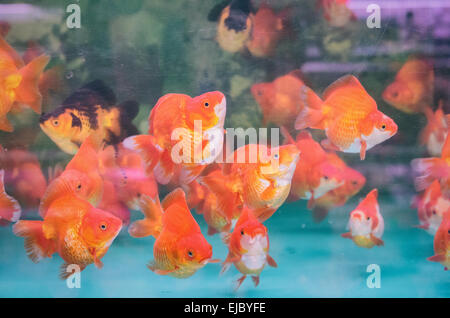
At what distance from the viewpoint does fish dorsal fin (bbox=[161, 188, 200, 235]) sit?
4.72 feet

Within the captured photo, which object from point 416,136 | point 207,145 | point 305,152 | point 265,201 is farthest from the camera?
point 416,136

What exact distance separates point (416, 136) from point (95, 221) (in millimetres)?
1610

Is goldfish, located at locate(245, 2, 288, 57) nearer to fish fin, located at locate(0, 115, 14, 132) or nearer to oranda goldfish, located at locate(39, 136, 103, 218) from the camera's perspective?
oranda goldfish, located at locate(39, 136, 103, 218)

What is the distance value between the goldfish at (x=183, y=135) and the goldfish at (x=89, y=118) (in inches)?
16.0

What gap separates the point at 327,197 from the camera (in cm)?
189

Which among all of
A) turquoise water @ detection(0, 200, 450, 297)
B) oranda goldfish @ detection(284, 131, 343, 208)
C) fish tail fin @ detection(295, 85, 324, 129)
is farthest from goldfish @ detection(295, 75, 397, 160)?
turquoise water @ detection(0, 200, 450, 297)

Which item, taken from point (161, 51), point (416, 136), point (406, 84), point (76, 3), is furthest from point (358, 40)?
point (76, 3)

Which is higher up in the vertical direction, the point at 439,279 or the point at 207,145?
the point at 207,145

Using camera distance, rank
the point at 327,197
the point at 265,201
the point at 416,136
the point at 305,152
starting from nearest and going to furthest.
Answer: the point at 265,201 → the point at 305,152 → the point at 327,197 → the point at 416,136

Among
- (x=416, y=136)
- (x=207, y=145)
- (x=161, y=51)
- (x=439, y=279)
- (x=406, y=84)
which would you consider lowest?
(x=439, y=279)

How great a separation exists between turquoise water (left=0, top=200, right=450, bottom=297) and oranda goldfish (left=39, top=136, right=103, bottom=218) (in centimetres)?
36

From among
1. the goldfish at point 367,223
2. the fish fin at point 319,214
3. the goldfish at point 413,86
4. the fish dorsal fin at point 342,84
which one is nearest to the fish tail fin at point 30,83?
the fish dorsal fin at point 342,84

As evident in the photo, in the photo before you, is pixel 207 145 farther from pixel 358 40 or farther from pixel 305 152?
pixel 358 40

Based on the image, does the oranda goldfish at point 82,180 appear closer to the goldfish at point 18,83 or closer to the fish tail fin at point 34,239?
the fish tail fin at point 34,239
